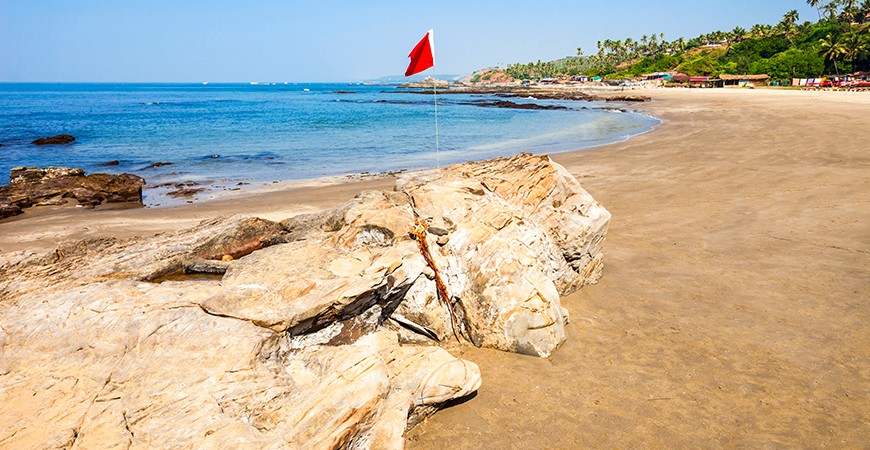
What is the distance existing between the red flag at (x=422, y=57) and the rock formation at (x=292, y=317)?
7.88 feet

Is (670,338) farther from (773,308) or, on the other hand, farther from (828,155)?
(828,155)

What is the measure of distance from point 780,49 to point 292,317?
132m

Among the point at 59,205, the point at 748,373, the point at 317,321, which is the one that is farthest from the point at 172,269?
the point at 59,205

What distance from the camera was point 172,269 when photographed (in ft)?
22.0

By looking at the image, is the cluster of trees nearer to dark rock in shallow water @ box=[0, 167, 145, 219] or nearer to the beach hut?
the beach hut

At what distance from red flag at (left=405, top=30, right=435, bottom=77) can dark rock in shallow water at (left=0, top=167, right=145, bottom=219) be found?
13.3 meters

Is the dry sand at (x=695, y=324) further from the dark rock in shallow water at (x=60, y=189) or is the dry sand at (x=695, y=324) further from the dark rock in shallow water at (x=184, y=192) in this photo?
the dark rock in shallow water at (x=184, y=192)

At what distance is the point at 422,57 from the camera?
1002 centimetres

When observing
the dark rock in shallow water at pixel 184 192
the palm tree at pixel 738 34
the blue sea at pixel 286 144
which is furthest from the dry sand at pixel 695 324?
the palm tree at pixel 738 34

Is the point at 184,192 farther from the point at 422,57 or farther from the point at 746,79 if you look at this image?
the point at 746,79

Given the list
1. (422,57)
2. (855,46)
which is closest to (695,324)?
(422,57)

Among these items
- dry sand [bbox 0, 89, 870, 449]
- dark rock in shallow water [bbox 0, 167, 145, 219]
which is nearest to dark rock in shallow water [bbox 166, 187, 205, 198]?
dark rock in shallow water [bbox 0, 167, 145, 219]

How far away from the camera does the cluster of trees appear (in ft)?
278

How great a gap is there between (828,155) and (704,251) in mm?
15022
